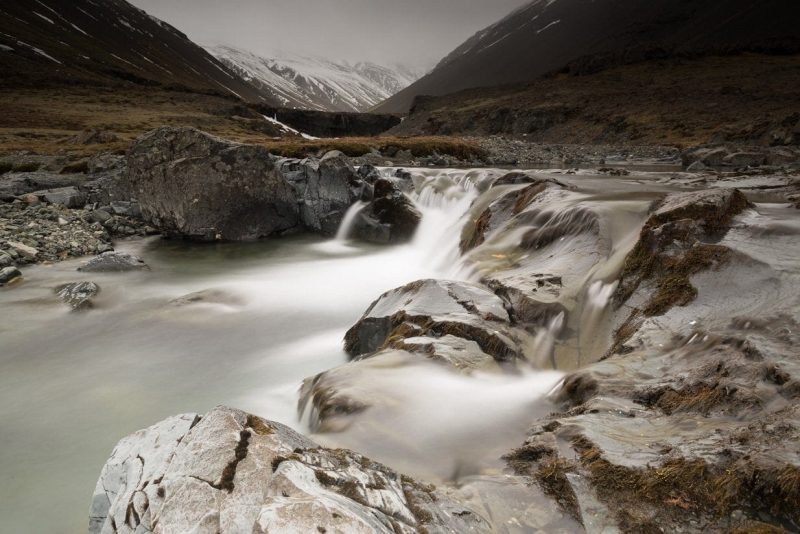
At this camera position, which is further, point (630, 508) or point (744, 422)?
point (744, 422)

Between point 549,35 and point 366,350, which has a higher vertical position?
point 549,35

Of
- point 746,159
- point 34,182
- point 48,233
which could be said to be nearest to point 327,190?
point 48,233

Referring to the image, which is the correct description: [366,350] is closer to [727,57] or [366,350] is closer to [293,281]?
[293,281]

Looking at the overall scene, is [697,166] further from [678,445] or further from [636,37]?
[636,37]

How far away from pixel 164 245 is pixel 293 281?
27.0 feet

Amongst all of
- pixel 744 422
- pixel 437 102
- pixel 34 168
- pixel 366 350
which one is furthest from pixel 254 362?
pixel 437 102

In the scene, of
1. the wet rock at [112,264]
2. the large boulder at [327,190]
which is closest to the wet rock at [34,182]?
the wet rock at [112,264]

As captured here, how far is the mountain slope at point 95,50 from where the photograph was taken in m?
93.1

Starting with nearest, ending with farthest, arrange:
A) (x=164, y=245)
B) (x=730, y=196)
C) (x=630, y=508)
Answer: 1. (x=630, y=508)
2. (x=730, y=196)
3. (x=164, y=245)

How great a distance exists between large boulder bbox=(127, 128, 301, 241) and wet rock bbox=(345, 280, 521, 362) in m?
13.3

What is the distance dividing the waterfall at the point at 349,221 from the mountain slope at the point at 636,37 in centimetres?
9140

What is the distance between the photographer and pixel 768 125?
130 ft

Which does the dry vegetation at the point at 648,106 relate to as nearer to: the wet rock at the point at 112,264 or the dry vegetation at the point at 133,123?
the dry vegetation at the point at 133,123

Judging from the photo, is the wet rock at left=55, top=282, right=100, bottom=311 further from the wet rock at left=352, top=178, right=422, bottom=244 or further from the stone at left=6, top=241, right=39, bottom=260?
the wet rock at left=352, top=178, right=422, bottom=244
